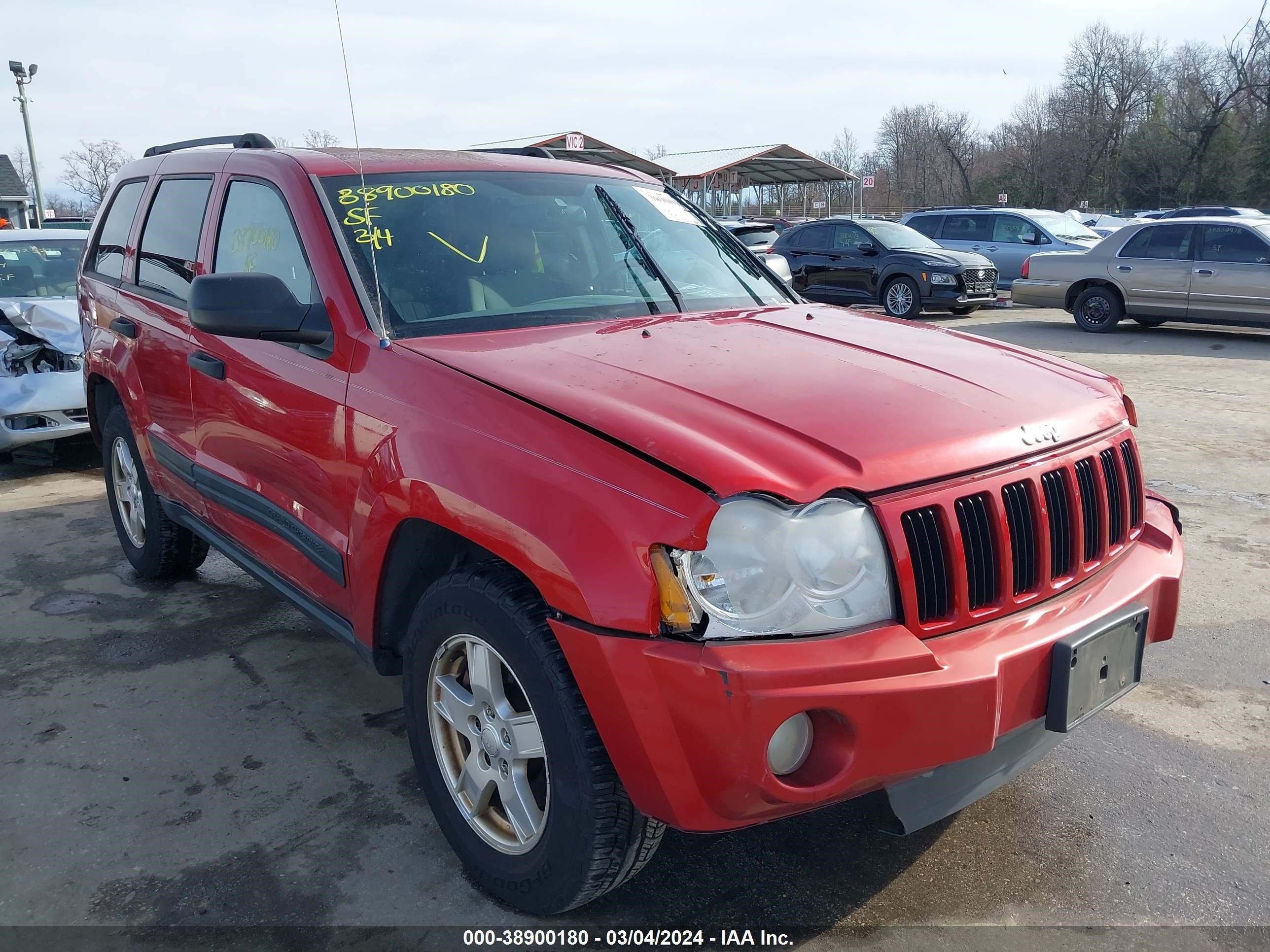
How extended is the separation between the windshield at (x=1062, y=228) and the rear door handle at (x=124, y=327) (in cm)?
1566

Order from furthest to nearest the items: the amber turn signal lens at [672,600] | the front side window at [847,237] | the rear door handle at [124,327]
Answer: the front side window at [847,237]
the rear door handle at [124,327]
the amber turn signal lens at [672,600]

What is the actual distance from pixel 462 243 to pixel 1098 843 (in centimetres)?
251

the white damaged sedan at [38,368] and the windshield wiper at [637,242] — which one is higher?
the windshield wiper at [637,242]

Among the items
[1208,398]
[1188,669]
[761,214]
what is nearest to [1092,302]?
[1208,398]

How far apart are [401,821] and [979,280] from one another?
1416 centimetres

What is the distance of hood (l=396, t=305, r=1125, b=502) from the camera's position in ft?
6.75

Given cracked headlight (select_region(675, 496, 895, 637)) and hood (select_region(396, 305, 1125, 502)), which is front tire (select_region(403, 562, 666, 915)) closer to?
cracked headlight (select_region(675, 496, 895, 637))

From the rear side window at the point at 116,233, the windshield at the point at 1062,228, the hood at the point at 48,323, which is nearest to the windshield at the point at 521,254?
the rear side window at the point at 116,233

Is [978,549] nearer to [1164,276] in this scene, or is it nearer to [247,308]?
[247,308]

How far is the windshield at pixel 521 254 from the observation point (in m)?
2.98

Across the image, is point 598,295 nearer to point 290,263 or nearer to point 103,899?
point 290,263

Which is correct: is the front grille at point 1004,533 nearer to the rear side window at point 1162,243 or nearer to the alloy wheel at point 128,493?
the alloy wheel at point 128,493

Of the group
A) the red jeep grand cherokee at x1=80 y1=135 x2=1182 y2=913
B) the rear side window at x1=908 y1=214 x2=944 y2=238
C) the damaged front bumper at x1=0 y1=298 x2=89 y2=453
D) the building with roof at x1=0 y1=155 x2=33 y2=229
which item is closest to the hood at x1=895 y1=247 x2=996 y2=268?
the rear side window at x1=908 y1=214 x2=944 y2=238

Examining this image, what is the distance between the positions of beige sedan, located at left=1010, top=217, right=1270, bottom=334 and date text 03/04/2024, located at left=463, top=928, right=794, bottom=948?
1239 centimetres
